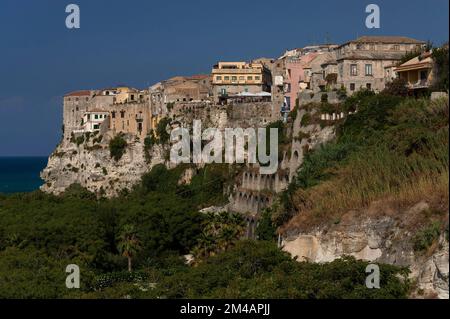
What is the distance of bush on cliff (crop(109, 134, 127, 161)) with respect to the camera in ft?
315

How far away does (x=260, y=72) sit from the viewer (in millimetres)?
97062

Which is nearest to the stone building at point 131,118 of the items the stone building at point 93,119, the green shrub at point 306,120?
the stone building at point 93,119

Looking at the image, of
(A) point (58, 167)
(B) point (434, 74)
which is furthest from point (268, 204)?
(A) point (58, 167)

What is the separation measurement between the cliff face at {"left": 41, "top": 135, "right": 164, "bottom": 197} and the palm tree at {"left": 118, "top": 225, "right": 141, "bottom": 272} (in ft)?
110

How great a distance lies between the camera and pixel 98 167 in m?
97.5

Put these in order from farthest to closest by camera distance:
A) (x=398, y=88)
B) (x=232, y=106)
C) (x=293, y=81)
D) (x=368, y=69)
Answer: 1. (x=232, y=106)
2. (x=293, y=81)
3. (x=368, y=69)
4. (x=398, y=88)

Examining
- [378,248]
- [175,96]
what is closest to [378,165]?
[378,248]

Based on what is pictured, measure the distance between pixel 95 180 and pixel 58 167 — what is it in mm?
7932

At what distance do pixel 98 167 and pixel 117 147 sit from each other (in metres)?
3.55

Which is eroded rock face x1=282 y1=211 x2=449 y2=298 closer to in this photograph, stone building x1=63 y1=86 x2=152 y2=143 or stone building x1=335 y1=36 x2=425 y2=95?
stone building x1=335 y1=36 x2=425 y2=95

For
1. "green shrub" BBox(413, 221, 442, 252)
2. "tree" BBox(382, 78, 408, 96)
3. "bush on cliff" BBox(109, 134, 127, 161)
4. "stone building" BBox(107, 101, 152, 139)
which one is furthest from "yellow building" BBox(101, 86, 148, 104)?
"green shrub" BBox(413, 221, 442, 252)

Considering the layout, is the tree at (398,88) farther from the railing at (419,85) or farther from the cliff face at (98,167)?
the cliff face at (98,167)

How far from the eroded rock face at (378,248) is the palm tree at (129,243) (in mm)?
17206

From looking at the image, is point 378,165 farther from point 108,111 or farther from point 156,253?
point 108,111
